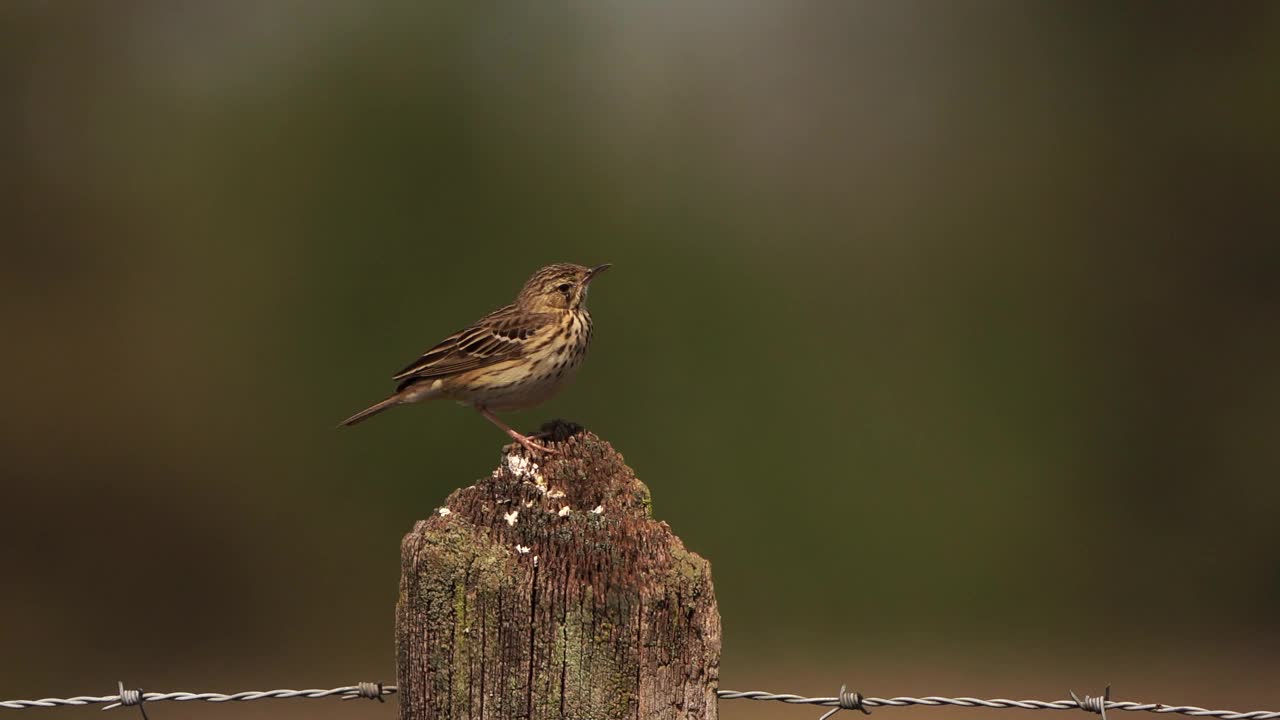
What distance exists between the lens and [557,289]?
24.6ft

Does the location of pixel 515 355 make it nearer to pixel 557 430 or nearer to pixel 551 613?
pixel 557 430

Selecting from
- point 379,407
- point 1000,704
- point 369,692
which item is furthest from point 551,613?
point 379,407

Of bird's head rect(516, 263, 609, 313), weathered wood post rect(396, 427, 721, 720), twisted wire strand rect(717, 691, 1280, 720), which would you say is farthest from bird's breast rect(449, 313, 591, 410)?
weathered wood post rect(396, 427, 721, 720)

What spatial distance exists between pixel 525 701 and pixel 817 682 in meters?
15.8

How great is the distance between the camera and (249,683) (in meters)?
20.7

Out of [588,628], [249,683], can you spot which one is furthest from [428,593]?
[249,683]

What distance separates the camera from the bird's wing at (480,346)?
7145 mm

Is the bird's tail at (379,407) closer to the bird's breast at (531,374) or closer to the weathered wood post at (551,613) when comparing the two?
the bird's breast at (531,374)

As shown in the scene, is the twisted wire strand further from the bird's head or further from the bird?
the bird's head

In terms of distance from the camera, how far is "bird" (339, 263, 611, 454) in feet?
23.2

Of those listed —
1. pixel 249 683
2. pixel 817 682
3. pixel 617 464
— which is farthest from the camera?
pixel 249 683

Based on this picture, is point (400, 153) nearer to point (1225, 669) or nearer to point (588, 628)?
point (1225, 669)

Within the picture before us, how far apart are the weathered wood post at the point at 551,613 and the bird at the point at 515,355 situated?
9.89ft

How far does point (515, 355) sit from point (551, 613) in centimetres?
350
